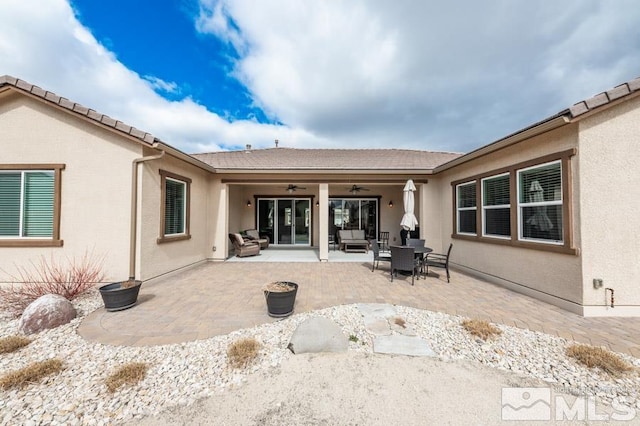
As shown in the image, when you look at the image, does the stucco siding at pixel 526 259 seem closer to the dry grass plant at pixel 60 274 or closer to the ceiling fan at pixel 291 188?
the ceiling fan at pixel 291 188

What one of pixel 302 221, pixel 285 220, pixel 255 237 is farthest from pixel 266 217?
pixel 302 221

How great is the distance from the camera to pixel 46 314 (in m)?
3.72

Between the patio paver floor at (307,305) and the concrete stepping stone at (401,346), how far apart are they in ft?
4.33

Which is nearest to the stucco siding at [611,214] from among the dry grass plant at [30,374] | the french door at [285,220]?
the dry grass plant at [30,374]

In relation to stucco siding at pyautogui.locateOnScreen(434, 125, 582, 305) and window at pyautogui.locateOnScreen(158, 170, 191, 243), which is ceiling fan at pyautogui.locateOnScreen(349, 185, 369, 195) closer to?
stucco siding at pyautogui.locateOnScreen(434, 125, 582, 305)

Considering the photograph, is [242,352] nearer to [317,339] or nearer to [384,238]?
[317,339]

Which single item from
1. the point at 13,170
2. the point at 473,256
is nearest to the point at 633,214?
the point at 473,256

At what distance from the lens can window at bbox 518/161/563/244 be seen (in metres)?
4.77

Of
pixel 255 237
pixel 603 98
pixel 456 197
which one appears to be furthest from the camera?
pixel 255 237

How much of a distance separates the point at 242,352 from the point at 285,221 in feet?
33.9

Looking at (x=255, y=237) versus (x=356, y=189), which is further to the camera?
(x=356, y=189)

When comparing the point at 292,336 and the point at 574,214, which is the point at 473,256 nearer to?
the point at 574,214
